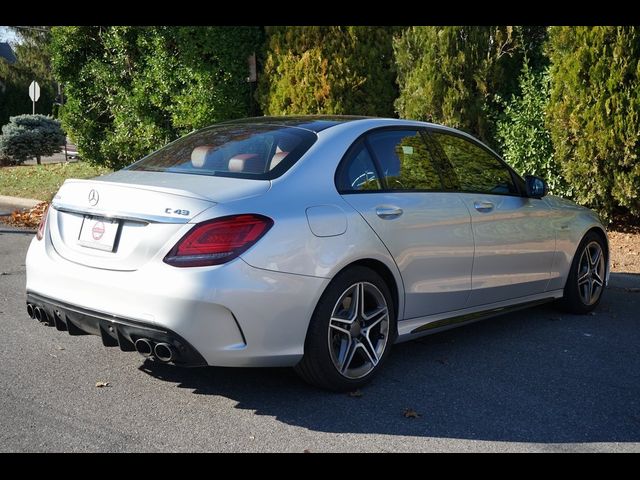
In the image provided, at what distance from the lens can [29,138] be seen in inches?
944

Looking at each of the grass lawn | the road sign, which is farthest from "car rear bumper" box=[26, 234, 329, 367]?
the road sign

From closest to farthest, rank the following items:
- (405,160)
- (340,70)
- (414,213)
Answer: (414,213) → (405,160) → (340,70)

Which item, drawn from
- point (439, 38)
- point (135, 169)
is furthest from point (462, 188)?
point (439, 38)

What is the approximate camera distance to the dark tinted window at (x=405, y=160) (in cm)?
503

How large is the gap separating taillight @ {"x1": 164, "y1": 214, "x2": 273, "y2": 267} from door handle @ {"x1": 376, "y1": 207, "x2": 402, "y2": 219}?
3.17ft

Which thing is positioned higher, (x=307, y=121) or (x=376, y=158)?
(x=307, y=121)

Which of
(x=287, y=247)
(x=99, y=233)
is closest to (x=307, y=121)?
(x=287, y=247)

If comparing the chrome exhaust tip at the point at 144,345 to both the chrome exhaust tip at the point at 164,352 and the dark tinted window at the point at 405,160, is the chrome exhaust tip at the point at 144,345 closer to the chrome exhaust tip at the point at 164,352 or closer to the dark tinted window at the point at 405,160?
the chrome exhaust tip at the point at 164,352

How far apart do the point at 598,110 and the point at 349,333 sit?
5.91 metres

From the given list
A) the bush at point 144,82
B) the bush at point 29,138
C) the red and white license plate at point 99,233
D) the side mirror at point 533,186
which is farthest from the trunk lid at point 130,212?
the bush at point 29,138

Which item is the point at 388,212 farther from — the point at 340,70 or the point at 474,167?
the point at 340,70

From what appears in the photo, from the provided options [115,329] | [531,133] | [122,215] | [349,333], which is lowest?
[349,333]

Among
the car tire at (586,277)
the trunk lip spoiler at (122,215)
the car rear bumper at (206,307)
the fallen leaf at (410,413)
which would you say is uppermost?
the trunk lip spoiler at (122,215)

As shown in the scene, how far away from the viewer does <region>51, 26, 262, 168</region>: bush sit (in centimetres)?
1262
